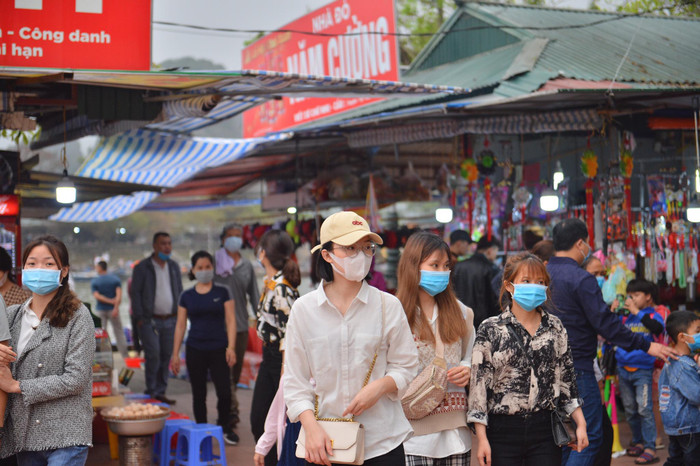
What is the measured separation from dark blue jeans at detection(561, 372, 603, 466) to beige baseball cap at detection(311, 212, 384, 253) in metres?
2.44

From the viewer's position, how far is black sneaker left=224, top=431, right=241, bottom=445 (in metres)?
8.93

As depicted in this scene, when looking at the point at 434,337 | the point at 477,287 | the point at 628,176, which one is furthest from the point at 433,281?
the point at 628,176

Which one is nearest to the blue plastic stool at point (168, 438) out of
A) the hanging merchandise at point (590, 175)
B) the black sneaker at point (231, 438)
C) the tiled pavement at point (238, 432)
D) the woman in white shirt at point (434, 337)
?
the tiled pavement at point (238, 432)

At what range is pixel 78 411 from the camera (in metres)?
4.62

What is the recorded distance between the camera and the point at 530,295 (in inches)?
187

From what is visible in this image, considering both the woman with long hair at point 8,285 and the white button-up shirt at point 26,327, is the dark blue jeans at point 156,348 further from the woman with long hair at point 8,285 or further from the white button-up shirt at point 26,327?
the white button-up shirt at point 26,327

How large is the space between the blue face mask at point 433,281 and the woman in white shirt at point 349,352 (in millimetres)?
731

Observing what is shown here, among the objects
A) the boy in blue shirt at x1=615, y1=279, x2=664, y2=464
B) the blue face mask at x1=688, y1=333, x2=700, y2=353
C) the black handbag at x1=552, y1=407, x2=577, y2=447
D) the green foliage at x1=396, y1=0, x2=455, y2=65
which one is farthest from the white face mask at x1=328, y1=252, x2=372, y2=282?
the green foliage at x1=396, y1=0, x2=455, y2=65

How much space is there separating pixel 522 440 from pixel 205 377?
4.88 meters

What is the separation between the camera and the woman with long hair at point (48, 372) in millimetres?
4508

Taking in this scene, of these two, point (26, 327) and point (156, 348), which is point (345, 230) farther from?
point (156, 348)

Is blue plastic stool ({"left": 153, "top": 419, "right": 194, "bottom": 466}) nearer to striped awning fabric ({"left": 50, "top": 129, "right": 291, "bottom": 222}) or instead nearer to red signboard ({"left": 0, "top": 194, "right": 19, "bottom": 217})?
red signboard ({"left": 0, "top": 194, "right": 19, "bottom": 217})

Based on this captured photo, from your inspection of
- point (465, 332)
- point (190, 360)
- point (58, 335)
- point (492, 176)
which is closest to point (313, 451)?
point (465, 332)

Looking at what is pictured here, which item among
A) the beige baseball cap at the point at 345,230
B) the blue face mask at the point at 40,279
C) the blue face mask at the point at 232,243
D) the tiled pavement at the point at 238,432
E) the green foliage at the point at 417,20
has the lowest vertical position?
the tiled pavement at the point at 238,432
